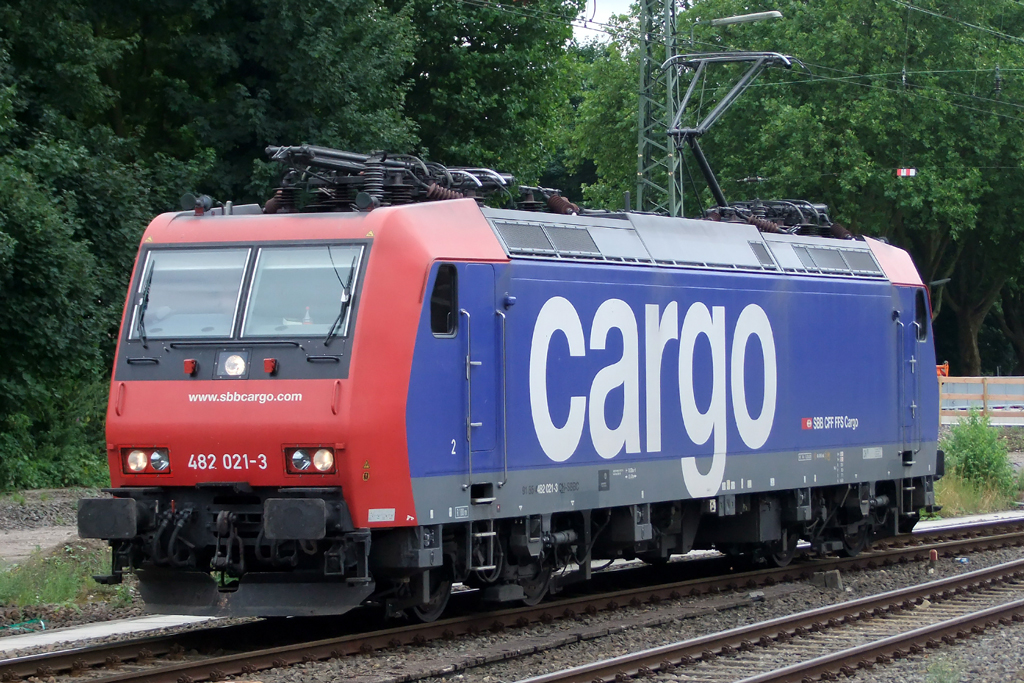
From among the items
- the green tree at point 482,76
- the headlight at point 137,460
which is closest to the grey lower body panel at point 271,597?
the headlight at point 137,460

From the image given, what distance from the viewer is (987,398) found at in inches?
1441

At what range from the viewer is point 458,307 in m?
11.0

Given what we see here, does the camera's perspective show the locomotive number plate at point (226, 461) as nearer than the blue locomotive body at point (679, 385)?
Yes

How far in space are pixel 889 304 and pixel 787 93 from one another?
102ft

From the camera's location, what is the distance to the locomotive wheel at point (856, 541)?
1692cm

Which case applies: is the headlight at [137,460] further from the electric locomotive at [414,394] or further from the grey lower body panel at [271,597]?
the grey lower body panel at [271,597]

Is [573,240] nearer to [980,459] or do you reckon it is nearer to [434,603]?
[434,603]

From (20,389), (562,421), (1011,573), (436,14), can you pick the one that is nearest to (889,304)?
(1011,573)

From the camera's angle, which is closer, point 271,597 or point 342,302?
point 271,597

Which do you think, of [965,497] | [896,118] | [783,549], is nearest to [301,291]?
[783,549]

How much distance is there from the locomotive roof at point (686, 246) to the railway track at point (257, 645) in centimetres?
306

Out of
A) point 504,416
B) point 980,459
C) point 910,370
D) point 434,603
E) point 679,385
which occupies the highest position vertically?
point 910,370

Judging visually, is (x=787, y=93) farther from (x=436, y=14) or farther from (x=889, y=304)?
(x=889, y=304)

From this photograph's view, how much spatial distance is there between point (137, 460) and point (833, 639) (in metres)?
5.77
